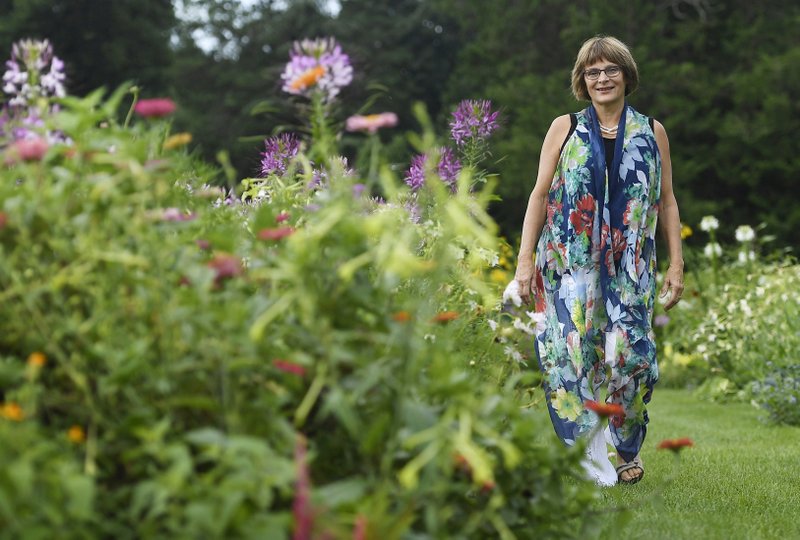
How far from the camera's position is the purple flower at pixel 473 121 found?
12.5 ft

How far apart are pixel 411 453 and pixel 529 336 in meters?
3.14

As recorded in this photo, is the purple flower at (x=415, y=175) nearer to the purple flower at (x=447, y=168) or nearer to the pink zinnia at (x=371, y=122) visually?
the purple flower at (x=447, y=168)

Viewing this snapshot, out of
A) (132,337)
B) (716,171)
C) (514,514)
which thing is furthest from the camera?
(716,171)

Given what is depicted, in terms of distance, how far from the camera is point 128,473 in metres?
1.84

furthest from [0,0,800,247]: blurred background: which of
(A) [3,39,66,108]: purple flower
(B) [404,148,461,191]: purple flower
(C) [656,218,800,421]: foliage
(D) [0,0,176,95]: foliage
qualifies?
(A) [3,39,66,108]: purple flower

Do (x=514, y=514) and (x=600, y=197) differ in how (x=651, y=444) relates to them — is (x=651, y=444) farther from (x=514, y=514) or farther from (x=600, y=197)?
(x=514, y=514)

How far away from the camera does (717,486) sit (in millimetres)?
4188

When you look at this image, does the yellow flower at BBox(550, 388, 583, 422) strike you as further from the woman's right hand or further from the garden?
the garden

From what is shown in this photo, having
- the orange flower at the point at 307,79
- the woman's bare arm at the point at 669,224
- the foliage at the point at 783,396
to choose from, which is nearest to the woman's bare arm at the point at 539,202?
the woman's bare arm at the point at 669,224

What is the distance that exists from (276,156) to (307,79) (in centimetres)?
136

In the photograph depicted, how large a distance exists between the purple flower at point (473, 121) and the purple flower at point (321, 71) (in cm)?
163

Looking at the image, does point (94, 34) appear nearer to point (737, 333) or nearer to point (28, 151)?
point (737, 333)

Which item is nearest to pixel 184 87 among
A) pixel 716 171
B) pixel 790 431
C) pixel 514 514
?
pixel 716 171

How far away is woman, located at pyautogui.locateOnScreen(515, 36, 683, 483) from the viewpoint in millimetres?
4238
